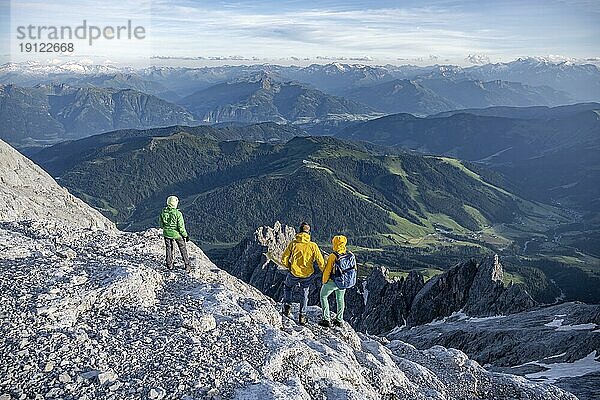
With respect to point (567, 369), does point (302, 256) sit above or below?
above

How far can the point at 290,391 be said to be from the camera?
15445mm

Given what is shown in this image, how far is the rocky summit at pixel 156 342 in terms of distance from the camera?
1470 centimetres

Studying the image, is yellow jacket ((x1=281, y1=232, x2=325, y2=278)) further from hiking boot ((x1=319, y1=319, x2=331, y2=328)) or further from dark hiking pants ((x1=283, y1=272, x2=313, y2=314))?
hiking boot ((x1=319, y1=319, x2=331, y2=328))

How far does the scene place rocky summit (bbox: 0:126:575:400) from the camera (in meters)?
14.7

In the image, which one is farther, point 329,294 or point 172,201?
point 329,294

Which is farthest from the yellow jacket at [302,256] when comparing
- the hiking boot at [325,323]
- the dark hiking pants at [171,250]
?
the dark hiking pants at [171,250]

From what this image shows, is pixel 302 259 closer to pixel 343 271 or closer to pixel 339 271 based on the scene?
pixel 339 271

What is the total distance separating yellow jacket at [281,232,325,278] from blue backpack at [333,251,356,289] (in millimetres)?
711

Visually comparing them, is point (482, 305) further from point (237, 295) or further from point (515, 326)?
point (237, 295)

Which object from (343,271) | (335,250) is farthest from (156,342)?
(343,271)

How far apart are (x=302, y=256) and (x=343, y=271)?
193 cm

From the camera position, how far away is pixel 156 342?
1666 centimetres

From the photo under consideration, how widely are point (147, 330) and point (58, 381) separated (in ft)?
11.9

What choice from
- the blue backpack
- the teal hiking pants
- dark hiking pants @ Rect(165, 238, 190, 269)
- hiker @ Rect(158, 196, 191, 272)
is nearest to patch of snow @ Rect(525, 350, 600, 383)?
the teal hiking pants
